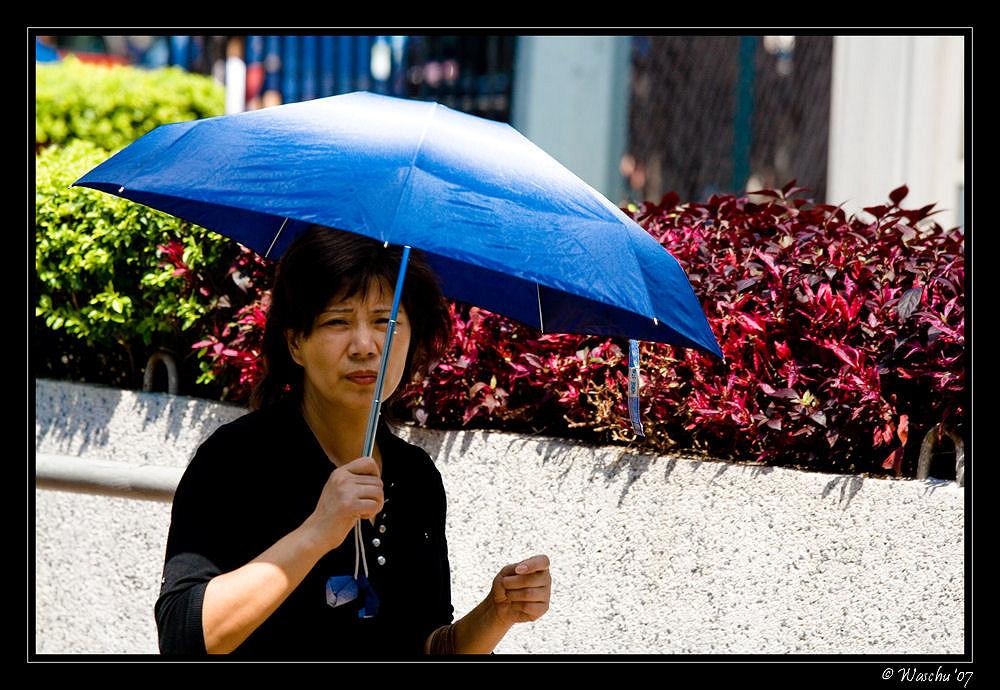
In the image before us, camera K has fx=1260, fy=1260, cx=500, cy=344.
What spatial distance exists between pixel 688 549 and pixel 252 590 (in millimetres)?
1577

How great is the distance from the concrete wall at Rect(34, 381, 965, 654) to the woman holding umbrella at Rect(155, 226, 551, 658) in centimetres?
87

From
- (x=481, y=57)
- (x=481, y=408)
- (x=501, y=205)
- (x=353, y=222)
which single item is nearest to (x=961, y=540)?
(x=481, y=408)

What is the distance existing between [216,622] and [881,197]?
5617 millimetres

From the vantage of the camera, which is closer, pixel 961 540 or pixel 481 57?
pixel 961 540

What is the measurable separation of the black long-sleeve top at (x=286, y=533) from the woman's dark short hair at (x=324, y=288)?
166 mm

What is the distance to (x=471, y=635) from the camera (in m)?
2.85

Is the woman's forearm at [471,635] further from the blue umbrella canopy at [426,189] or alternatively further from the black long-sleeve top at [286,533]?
the blue umbrella canopy at [426,189]

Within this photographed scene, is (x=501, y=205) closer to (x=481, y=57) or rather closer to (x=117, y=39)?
(x=481, y=57)

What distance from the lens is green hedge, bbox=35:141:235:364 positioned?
4414 mm

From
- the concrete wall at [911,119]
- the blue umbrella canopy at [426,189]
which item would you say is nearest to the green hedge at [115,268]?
the blue umbrella canopy at [426,189]

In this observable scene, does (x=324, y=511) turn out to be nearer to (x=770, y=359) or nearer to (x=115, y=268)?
(x=770, y=359)

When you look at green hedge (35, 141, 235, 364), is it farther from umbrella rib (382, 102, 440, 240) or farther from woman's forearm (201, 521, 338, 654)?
woman's forearm (201, 521, 338, 654)

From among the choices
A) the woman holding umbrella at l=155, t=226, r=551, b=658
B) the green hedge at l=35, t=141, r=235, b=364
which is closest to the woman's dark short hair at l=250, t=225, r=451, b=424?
A: the woman holding umbrella at l=155, t=226, r=551, b=658

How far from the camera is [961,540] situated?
331 centimetres
